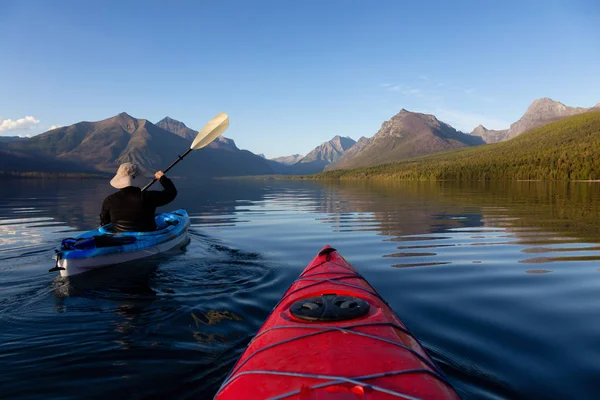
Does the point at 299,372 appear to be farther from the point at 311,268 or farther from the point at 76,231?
the point at 76,231

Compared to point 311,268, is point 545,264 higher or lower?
lower

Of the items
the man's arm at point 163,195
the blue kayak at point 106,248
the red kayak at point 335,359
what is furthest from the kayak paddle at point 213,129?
the red kayak at point 335,359

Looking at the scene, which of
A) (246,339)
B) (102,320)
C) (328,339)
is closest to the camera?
(328,339)

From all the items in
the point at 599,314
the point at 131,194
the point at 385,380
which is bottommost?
the point at 599,314

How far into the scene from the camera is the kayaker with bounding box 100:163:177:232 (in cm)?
983

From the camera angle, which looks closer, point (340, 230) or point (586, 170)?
point (340, 230)

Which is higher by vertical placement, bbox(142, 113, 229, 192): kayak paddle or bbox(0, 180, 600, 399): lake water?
bbox(142, 113, 229, 192): kayak paddle

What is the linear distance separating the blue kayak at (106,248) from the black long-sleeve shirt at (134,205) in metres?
0.31

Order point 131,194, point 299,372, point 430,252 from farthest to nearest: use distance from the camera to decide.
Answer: point 430,252 < point 131,194 < point 299,372

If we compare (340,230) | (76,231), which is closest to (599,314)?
(340,230)

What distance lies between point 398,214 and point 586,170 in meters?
Answer: 84.5

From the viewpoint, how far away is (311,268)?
269 inches

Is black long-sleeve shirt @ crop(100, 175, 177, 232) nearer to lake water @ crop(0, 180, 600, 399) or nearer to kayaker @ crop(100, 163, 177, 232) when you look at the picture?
kayaker @ crop(100, 163, 177, 232)

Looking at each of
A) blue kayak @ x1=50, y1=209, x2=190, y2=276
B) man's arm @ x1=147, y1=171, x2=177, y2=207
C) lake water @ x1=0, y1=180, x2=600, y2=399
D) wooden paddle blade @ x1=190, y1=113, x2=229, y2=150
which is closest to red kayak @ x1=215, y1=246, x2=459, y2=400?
lake water @ x1=0, y1=180, x2=600, y2=399
